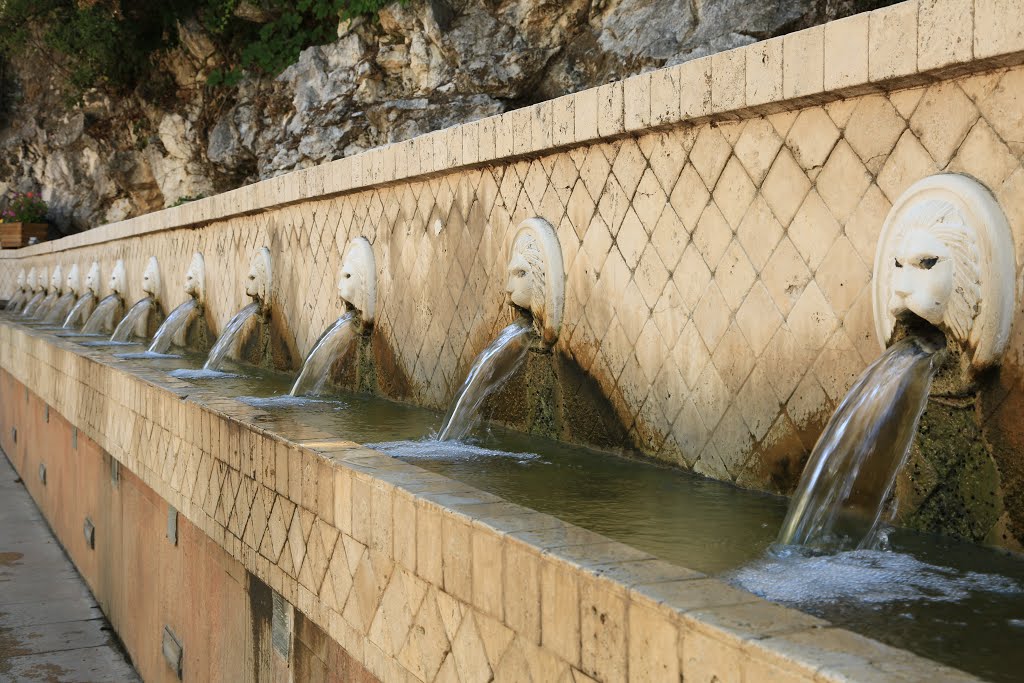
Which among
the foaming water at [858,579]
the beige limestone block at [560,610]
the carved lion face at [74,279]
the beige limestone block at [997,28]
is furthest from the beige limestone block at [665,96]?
the carved lion face at [74,279]

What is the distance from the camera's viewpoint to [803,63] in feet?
9.57

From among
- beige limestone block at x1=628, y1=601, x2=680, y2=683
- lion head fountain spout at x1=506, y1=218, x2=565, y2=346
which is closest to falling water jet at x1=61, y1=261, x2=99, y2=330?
lion head fountain spout at x1=506, y1=218, x2=565, y2=346

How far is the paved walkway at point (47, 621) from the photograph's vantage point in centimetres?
574

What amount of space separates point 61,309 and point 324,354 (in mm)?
9777

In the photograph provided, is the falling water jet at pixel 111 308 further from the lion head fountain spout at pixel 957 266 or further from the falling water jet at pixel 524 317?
the lion head fountain spout at pixel 957 266

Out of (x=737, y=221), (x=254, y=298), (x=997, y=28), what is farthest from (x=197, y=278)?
(x=997, y=28)

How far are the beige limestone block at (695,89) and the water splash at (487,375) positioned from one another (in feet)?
3.97

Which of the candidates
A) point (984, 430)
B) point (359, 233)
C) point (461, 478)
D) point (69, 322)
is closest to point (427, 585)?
point (461, 478)

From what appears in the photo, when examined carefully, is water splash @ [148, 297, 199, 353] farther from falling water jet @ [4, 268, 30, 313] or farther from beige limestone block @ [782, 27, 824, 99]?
falling water jet @ [4, 268, 30, 313]

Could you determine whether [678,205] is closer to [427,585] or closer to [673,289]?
[673,289]

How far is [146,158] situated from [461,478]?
17082mm

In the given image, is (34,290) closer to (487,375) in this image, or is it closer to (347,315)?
(347,315)

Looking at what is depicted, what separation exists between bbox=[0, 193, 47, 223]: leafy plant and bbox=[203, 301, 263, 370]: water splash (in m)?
16.3

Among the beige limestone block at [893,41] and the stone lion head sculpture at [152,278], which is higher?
the beige limestone block at [893,41]
